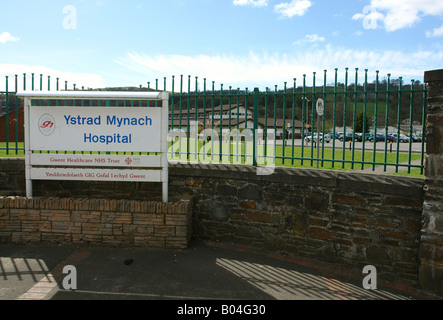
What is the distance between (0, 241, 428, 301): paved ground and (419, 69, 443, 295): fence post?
1.66 ft

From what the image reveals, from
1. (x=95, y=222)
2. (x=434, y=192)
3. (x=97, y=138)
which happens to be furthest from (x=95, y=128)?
(x=434, y=192)

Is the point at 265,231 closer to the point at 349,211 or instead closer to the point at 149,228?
the point at 349,211

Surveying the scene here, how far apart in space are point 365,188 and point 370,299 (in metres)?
1.41

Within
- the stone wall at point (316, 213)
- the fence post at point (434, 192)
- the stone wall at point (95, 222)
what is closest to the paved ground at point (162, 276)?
the stone wall at point (95, 222)

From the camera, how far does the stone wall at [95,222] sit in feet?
17.6

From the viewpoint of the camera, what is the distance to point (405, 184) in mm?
4500

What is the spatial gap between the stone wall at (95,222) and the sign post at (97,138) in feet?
1.40

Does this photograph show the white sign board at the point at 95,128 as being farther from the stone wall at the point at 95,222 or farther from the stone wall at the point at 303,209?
the stone wall at the point at 95,222

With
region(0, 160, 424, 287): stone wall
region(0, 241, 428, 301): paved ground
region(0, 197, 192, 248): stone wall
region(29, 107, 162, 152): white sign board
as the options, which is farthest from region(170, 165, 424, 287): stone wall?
region(29, 107, 162, 152): white sign board

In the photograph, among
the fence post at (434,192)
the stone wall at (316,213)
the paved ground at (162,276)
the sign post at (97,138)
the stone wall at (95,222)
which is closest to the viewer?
the paved ground at (162,276)

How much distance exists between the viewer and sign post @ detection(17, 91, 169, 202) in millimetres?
5578

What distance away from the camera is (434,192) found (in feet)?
13.9

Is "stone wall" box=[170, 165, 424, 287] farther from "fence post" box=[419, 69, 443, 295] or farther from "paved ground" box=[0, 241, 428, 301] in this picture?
"paved ground" box=[0, 241, 428, 301]
